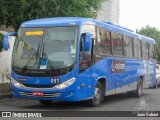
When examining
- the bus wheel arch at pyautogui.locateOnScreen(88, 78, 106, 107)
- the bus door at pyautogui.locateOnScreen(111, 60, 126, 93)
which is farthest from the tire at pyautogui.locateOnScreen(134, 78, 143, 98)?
the bus wheel arch at pyautogui.locateOnScreen(88, 78, 106, 107)

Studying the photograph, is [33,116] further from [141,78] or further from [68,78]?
[141,78]

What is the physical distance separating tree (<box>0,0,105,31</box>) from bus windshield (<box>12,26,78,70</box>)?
6044mm

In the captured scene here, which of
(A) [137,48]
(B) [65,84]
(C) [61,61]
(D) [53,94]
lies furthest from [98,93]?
(A) [137,48]

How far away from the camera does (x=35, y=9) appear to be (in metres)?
20.5

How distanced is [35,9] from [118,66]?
17.9ft

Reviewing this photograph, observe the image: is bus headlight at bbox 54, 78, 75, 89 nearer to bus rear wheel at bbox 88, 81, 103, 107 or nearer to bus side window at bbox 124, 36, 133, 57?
bus rear wheel at bbox 88, 81, 103, 107

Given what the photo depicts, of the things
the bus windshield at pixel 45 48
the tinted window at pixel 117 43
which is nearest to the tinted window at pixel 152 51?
the tinted window at pixel 117 43

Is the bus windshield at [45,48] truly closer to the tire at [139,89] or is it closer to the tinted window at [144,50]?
the tire at [139,89]

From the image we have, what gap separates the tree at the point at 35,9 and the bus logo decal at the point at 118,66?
4587 millimetres

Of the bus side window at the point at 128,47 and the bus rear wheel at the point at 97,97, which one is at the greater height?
the bus side window at the point at 128,47

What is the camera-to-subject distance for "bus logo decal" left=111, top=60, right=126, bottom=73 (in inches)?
658

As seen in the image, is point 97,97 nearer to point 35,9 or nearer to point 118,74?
point 118,74

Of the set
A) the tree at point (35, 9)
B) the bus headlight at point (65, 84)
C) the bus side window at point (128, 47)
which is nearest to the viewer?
the bus headlight at point (65, 84)

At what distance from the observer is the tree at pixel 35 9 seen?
20328 mm
